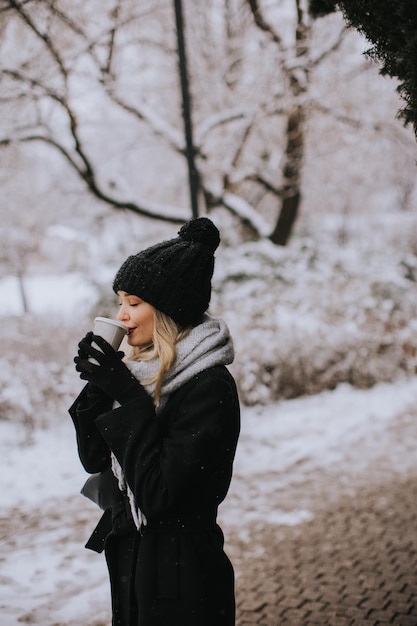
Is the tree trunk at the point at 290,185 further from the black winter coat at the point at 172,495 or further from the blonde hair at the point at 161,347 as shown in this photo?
the black winter coat at the point at 172,495

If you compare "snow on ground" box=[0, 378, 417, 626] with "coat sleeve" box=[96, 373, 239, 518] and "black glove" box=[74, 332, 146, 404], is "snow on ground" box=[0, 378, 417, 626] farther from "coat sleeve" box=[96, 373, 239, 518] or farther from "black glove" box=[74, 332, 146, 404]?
"black glove" box=[74, 332, 146, 404]

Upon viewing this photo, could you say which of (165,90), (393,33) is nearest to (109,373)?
(393,33)

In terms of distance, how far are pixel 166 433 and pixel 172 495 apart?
0.23 meters

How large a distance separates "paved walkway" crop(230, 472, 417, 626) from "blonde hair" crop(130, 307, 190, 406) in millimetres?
2292

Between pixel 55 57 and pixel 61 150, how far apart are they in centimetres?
155

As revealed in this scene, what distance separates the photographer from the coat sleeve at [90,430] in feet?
7.11

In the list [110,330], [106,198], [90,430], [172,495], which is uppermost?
[106,198]

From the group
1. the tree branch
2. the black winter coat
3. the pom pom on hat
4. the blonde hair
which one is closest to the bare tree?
the tree branch

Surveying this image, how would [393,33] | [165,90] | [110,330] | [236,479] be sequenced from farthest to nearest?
1. [165,90]
2. [236,479]
3. [393,33]
4. [110,330]

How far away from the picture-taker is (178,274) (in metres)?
2.18

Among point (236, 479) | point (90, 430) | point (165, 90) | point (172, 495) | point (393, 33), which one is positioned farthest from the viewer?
point (165, 90)

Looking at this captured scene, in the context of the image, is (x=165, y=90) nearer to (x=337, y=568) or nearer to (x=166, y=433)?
(x=337, y=568)

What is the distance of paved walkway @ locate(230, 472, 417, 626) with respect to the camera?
3777mm

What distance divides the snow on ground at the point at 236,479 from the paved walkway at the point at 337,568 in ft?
1.08
